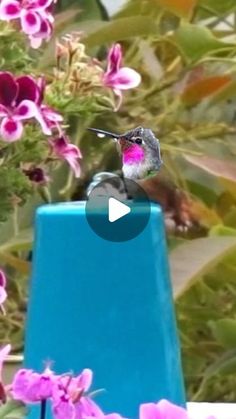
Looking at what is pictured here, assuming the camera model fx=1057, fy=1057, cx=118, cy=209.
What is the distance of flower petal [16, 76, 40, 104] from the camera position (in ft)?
1.67

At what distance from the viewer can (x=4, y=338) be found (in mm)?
799

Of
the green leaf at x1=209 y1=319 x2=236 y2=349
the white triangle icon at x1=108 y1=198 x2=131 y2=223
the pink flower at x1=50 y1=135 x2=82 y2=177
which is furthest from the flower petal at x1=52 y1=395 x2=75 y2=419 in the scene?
the green leaf at x1=209 y1=319 x2=236 y2=349

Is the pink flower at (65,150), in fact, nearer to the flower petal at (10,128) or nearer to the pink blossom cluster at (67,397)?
the flower petal at (10,128)

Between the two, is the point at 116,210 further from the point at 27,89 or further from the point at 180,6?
the point at 180,6

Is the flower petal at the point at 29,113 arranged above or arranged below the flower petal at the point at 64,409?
above

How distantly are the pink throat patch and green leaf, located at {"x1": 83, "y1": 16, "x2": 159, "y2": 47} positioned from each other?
361mm

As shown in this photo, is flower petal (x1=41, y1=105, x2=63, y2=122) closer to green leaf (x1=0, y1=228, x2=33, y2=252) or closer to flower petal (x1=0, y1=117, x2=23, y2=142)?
flower petal (x1=0, y1=117, x2=23, y2=142)

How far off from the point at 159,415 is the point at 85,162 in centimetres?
42

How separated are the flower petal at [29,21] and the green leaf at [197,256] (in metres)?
0.21

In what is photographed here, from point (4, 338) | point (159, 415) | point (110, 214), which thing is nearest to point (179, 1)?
point (4, 338)

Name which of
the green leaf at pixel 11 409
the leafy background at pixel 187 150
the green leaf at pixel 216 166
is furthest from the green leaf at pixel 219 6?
the green leaf at pixel 11 409

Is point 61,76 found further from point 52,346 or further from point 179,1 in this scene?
point 179,1

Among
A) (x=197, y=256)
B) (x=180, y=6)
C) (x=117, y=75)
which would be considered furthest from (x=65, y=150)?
(x=180, y=6)

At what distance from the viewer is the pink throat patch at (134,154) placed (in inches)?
17.1
